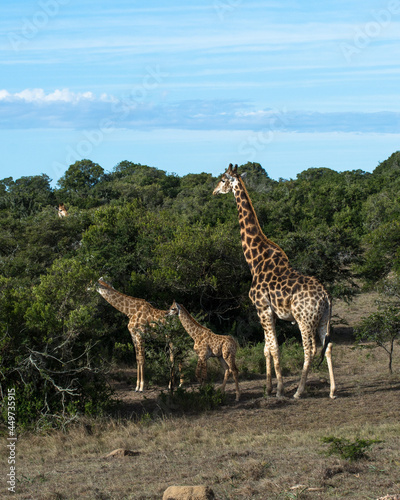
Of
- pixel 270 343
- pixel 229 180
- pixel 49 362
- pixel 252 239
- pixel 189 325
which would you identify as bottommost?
pixel 49 362

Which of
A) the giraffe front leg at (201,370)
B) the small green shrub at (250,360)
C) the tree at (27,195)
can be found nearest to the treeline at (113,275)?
the small green shrub at (250,360)

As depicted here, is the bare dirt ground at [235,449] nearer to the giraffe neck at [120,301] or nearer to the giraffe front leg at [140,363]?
the giraffe front leg at [140,363]

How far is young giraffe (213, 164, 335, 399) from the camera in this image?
1179 centimetres

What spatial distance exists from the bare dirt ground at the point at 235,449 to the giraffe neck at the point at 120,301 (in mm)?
1671

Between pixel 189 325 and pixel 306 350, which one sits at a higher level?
pixel 189 325

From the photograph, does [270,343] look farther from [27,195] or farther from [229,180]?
[27,195]

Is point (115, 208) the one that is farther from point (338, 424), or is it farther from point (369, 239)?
point (338, 424)

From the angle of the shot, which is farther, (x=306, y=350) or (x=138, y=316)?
(x=138, y=316)

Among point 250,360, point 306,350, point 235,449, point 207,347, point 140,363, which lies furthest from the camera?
point 250,360

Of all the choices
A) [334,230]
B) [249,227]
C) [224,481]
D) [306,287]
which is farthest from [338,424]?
[334,230]

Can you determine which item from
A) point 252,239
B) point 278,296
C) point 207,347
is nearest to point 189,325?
point 207,347

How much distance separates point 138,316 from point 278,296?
3.03 m

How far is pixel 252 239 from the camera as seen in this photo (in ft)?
42.7

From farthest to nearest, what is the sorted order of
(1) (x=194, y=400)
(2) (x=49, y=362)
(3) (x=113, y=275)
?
1. (3) (x=113, y=275)
2. (1) (x=194, y=400)
3. (2) (x=49, y=362)
